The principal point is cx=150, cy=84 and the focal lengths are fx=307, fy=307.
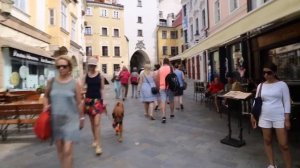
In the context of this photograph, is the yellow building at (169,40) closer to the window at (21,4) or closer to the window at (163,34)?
the window at (163,34)

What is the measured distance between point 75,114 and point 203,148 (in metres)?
2.86

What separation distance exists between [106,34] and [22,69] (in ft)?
121

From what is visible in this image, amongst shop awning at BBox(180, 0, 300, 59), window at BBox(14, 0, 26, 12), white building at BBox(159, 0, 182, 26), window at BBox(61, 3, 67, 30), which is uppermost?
white building at BBox(159, 0, 182, 26)

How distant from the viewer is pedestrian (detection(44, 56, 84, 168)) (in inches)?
155

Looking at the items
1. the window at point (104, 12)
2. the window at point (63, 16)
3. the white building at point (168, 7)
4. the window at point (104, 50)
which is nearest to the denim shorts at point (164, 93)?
the window at point (63, 16)

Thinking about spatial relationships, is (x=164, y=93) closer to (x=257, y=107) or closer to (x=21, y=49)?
(x=257, y=107)

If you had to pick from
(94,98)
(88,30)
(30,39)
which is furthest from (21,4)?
(88,30)

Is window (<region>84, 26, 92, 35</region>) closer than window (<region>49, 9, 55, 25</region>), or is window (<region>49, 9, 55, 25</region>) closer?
window (<region>49, 9, 55, 25</region>)

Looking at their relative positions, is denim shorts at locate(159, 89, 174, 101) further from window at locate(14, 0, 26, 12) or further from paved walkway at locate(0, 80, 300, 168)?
window at locate(14, 0, 26, 12)

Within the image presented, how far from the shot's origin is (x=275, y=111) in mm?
4355

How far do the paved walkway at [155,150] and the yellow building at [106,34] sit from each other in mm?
42397

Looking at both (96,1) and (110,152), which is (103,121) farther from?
(96,1)

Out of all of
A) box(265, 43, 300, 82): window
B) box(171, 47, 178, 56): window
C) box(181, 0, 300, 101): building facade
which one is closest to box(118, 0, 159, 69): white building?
box(171, 47, 178, 56): window

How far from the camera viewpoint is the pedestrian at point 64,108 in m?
3.95
